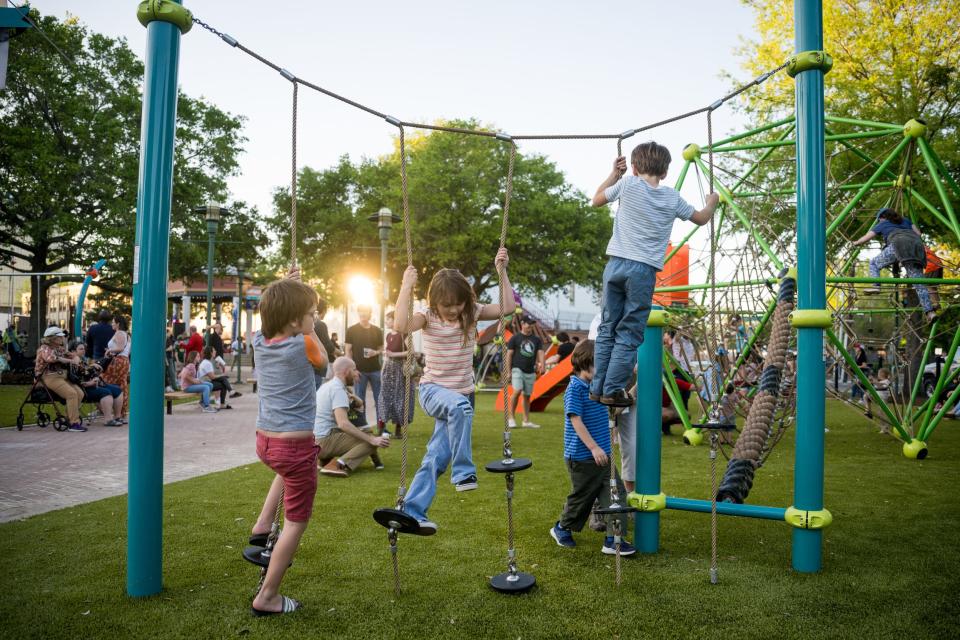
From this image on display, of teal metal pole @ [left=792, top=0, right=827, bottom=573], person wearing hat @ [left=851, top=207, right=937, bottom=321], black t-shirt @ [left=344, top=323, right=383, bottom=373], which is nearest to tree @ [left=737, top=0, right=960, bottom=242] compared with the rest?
person wearing hat @ [left=851, top=207, right=937, bottom=321]

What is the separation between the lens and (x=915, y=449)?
893cm

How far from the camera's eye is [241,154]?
2917 centimetres

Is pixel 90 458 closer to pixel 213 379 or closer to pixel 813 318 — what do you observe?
pixel 213 379

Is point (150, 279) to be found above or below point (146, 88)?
below

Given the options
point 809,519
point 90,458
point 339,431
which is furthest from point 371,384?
point 809,519

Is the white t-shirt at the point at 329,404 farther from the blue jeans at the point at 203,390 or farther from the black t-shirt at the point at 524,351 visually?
the blue jeans at the point at 203,390

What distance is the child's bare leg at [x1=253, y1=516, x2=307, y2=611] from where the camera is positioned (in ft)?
11.7

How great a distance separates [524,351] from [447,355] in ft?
26.8

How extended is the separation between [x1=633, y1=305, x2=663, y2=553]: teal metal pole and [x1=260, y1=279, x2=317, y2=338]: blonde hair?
2498mm

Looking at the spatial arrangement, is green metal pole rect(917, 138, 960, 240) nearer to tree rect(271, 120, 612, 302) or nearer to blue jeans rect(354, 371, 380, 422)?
blue jeans rect(354, 371, 380, 422)

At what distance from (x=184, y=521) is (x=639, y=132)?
4848mm

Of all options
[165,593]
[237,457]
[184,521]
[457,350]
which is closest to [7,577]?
[165,593]

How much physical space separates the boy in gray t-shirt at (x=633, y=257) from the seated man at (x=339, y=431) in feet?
11.7

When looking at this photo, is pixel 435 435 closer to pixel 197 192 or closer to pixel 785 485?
pixel 785 485
